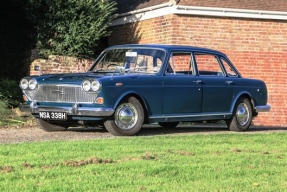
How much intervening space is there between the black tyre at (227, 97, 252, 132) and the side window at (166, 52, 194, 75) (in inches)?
49.6

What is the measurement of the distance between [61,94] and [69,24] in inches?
230

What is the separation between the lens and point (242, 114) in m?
12.1

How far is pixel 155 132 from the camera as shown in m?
11.4

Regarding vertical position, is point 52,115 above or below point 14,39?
below

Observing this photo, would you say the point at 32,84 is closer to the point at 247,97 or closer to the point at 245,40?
the point at 247,97

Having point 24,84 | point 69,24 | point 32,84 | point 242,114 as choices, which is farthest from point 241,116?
point 69,24

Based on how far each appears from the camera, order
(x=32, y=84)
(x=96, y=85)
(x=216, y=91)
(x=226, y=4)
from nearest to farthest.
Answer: (x=96, y=85) < (x=32, y=84) < (x=216, y=91) < (x=226, y=4)

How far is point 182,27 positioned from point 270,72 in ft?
9.70

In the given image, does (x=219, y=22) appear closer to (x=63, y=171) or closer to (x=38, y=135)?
(x=38, y=135)

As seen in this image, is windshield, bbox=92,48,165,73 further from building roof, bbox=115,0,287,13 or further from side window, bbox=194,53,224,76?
building roof, bbox=115,0,287,13

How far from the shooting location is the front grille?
9911mm

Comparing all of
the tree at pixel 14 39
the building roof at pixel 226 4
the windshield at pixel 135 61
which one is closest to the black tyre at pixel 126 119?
the windshield at pixel 135 61

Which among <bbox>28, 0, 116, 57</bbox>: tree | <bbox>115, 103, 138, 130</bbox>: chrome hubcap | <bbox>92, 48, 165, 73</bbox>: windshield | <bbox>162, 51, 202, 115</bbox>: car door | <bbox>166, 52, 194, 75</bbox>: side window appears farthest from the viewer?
<bbox>28, 0, 116, 57</bbox>: tree

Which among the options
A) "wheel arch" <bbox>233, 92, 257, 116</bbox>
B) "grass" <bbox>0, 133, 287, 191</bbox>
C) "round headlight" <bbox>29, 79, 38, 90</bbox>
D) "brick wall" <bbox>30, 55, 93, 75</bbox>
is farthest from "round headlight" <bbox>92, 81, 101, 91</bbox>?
"brick wall" <bbox>30, 55, 93, 75</bbox>
